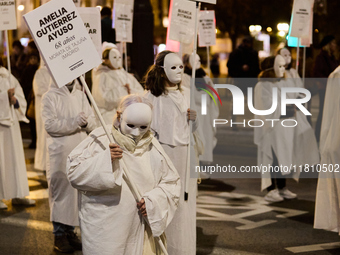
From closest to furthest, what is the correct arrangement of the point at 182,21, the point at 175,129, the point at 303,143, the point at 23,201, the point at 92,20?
the point at 175,129
the point at 92,20
the point at 182,21
the point at 23,201
the point at 303,143

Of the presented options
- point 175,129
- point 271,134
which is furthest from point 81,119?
point 271,134

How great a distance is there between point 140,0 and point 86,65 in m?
9.80

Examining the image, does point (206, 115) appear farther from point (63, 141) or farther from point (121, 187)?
point (121, 187)

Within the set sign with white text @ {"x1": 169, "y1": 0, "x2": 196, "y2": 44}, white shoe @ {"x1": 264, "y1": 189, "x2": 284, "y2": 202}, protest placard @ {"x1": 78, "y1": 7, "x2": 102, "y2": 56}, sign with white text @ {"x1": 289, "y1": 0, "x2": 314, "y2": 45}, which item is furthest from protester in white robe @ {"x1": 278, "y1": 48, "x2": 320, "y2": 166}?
protest placard @ {"x1": 78, "y1": 7, "x2": 102, "y2": 56}

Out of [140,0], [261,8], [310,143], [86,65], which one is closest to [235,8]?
[261,8]

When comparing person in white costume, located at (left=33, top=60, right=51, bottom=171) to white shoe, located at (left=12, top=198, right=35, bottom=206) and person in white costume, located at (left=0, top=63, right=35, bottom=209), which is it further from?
person in white costume, located at (left=0, top=63, right=35, bottom=209)

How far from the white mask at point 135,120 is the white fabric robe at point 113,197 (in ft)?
0.39

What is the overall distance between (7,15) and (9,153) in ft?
6.30

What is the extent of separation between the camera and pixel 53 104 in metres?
6.62

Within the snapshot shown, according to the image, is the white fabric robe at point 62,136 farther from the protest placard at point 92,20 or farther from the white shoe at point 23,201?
the white shoe at point 23,201

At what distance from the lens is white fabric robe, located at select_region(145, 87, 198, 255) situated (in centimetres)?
593

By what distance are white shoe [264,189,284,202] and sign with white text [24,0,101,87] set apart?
5.15 metres

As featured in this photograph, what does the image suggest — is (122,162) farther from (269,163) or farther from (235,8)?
(235,8)

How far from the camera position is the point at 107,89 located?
9.21 meters
